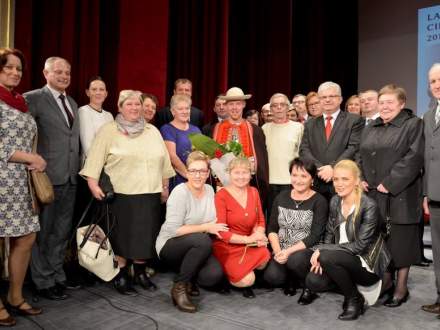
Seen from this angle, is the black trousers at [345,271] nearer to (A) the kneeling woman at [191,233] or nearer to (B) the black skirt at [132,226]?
(A) the kneeling woman at [191,233]

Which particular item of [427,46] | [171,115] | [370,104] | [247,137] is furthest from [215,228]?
[427,46]

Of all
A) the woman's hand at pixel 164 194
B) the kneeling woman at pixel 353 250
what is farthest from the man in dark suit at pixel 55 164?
the kneeling woman at pixel 353 250

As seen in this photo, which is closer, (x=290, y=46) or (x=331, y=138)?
(x=331, y=138)

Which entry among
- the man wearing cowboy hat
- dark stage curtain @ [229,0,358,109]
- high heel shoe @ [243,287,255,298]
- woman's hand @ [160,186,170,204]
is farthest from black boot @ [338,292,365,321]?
dark stage curtain @ [229,0,358,109]

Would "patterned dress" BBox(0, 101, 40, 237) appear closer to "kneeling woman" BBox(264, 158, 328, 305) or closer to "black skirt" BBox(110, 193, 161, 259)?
"black skirt" BBox(110, 193, 161, 259)

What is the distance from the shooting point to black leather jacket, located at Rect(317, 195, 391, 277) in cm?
266

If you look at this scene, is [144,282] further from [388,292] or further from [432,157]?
[432,157]

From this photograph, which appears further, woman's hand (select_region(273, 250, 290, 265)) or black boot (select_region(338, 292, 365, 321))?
woman's hand (select_region(273, 250, 290, 265))

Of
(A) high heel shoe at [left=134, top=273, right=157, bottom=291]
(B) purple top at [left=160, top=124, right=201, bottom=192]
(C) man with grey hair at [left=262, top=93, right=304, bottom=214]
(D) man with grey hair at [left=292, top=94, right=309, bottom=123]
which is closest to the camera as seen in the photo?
(A) high heel shoe at [left=134, top=273, right=157, bottom=291]

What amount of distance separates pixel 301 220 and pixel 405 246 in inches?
25.5

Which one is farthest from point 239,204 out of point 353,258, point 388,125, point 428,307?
point 428,307

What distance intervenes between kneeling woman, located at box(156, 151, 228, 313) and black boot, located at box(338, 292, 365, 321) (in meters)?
0.78

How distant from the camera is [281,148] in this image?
3.64 metres

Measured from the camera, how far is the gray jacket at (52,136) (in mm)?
2855
